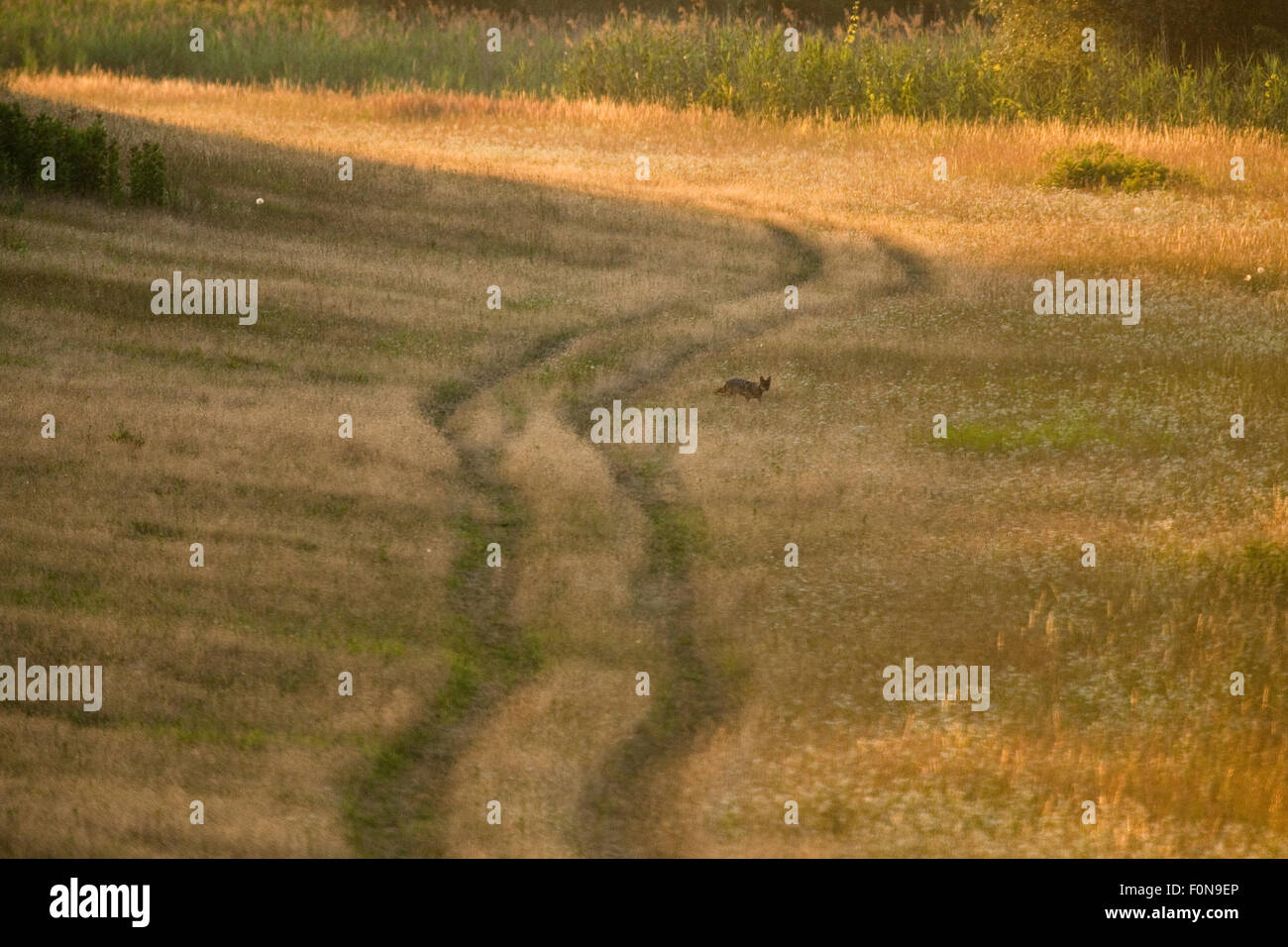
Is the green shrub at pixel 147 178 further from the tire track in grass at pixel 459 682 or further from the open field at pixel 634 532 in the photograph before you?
the tire track in grass at pixel 459 682

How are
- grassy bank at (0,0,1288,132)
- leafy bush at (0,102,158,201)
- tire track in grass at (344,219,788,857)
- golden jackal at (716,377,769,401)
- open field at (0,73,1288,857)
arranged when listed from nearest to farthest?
tire track in grass at (344,219,788,857) → open field at (0,73,1288,857) → golden jackal at (716,377,769,401) → leafy bush at (0,102,158,201) → grassy bank at (0,0,1288,132)

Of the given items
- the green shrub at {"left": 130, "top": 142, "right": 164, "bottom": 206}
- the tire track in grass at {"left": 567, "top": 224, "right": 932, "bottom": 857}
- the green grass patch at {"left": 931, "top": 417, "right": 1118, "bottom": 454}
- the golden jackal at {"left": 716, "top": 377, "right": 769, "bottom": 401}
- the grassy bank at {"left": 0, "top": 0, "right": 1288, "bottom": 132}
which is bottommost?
the tire track in grass at {"left": 567, "top": 224, "right": 932, "bottom": 857}

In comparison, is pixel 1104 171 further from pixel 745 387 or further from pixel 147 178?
pixel 147 178

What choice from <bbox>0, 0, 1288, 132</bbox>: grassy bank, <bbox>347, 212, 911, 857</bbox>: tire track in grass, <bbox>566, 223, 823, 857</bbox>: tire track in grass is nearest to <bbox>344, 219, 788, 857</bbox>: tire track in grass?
<bbox>347, 212, 911, 857</bbox>: tire track in grass

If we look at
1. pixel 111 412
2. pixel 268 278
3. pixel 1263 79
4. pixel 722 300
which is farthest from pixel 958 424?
pixel 1263 79

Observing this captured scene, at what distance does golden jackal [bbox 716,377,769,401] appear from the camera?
52.8ft

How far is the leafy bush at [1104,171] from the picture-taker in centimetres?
2641

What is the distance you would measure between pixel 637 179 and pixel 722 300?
26.2 feet

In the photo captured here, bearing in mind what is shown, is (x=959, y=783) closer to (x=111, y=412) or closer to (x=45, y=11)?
(x=111, y=412)

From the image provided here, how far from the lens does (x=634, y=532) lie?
12719 millimetres

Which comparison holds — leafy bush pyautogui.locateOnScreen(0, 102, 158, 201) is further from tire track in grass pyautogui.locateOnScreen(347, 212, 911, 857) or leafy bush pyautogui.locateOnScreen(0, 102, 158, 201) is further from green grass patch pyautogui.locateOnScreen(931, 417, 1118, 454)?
green grass patch pyautogui.locateOnScreen(931, 417, 1118, 454)

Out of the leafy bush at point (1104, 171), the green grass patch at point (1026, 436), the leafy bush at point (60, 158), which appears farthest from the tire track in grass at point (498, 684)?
the leafy bush at point (1104, 171)

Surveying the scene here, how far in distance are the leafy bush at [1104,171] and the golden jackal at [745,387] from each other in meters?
13.0

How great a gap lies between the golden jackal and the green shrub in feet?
37.1
